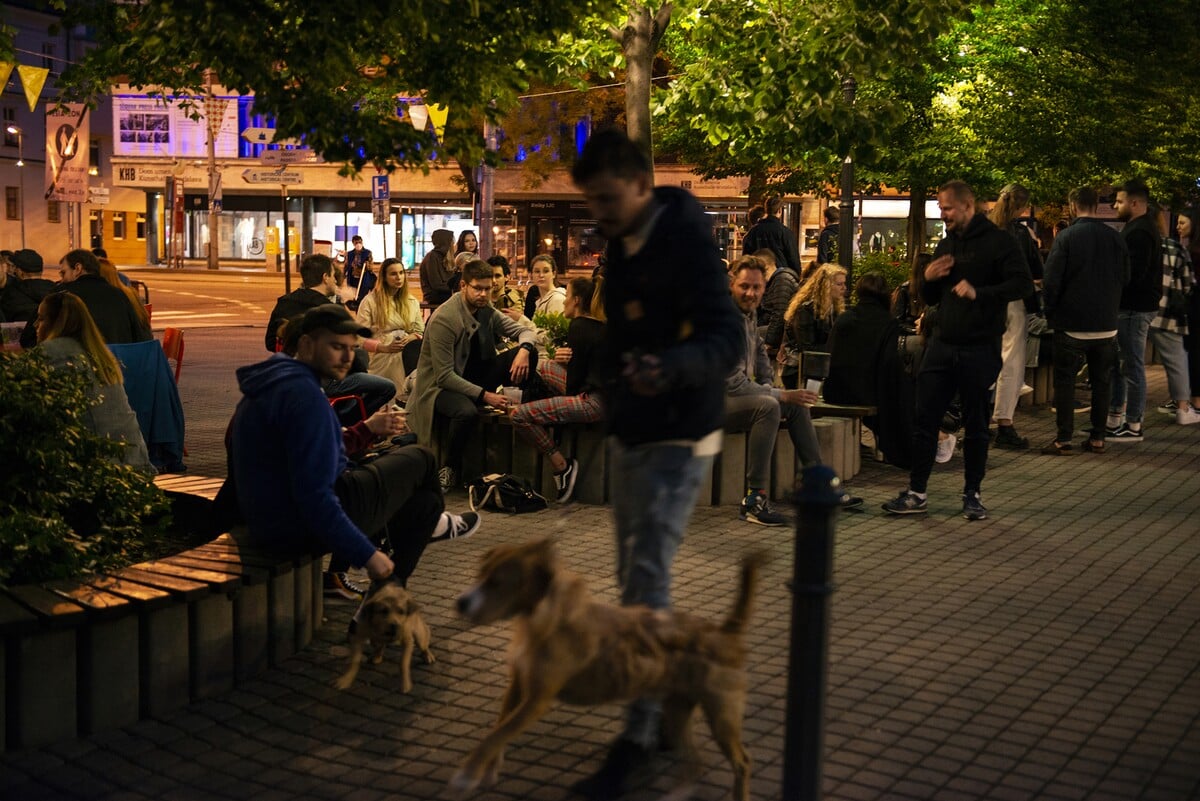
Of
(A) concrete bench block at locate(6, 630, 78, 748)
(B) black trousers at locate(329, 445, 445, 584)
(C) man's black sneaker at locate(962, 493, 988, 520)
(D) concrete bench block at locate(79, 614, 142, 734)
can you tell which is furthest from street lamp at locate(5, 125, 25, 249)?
(A) concrete bench block at locate(6, 630, 78, 748)

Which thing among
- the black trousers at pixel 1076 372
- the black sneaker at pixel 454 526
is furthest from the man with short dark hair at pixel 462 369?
the black trousers at pixel 1076 372

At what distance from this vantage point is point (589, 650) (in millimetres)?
4238

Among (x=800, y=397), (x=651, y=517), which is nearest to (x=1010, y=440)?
(x=800, y=397)

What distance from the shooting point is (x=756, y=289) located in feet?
29.2

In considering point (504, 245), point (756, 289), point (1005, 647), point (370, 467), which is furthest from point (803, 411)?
point (504, 245)

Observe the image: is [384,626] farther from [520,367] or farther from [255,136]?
[255,136]

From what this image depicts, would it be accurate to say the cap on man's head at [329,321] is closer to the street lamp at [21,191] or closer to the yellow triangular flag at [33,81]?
the yellow triangular flag at [33,81]

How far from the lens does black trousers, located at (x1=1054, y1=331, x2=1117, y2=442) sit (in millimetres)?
11789

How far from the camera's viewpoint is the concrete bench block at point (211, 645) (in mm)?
5363

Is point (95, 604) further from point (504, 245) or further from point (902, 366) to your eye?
point (504, 245)

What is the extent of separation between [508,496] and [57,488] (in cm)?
386

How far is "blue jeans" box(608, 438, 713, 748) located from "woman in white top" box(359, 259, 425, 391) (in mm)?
8262

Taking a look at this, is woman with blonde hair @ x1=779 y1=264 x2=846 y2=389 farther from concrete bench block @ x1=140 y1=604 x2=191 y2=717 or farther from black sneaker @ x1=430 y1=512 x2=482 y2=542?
concrete bench block @ x1=140 y1=604 x2=191 y2=717

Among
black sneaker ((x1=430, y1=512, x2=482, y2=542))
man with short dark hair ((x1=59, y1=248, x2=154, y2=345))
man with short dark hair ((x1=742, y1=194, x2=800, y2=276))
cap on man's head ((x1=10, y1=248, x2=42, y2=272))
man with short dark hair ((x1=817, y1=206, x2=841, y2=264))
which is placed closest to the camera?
black sneaker ((x1=430, y1=512, x2=482, y2=542))
